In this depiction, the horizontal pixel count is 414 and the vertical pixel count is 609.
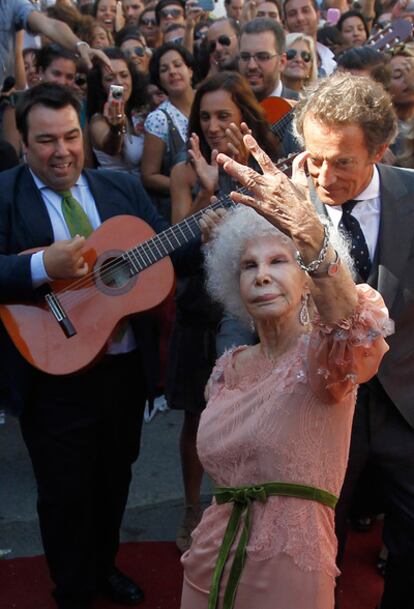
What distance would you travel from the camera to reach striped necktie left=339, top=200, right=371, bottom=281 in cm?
275

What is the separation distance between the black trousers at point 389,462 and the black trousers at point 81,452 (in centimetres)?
97

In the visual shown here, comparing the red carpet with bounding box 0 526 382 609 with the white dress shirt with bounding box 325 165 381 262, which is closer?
the white dress shirt with bounding box 325 165 381 262

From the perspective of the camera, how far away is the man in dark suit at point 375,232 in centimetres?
266

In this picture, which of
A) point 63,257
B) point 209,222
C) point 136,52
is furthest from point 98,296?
point 136,52

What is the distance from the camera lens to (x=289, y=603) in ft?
→ 6.75

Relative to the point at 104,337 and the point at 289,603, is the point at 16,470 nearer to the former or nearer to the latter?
the point at 104,337

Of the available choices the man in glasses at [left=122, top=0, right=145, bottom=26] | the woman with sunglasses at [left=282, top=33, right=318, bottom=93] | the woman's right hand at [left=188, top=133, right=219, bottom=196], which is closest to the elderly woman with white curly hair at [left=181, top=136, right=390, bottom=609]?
the woman's right hand at [left=188, top=133, right=219, bottom=196]

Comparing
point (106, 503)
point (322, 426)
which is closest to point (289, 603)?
point (322, 426)

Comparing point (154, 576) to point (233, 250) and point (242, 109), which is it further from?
point (242, 109)

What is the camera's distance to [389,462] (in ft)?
9.20

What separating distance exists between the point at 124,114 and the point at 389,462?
292cm

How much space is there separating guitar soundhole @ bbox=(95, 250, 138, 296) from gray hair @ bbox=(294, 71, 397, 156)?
0.90m

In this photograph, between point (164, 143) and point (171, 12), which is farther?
point (171, 12)

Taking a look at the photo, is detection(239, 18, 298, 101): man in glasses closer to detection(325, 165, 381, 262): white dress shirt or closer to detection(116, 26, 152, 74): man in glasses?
detection(116, 26, 152, 74): man in glasses
